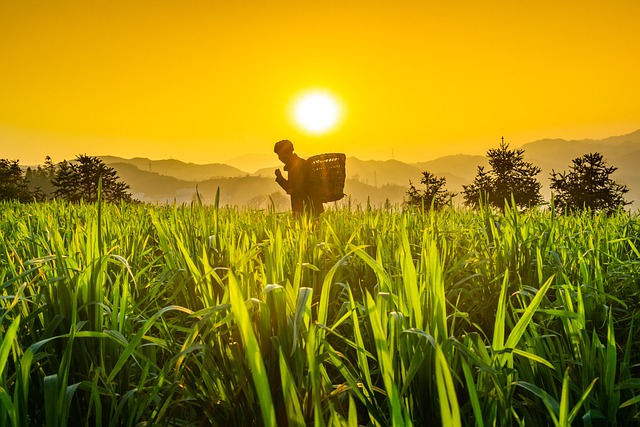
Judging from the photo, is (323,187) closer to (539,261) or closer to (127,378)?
(539,261)

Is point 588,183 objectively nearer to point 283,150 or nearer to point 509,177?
point 509,177

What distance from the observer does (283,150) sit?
786 cm

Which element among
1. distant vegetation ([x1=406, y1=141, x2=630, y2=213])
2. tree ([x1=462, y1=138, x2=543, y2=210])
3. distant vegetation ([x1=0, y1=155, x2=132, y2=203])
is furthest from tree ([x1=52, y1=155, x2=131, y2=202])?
tree ([x1=462, y1=138, x2=543, y2=210])

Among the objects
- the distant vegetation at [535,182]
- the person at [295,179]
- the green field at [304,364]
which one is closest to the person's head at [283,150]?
the person at [295,179]

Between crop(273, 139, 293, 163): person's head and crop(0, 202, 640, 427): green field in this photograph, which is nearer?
crop(0, 202, 640, 427): green field

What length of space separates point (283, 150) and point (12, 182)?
31853 millimetres

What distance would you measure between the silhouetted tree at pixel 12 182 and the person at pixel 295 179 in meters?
29.5

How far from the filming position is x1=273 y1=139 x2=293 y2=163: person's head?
25.7 feet

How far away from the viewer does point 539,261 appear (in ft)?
7.38

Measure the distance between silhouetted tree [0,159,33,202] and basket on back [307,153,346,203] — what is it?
30132 mm

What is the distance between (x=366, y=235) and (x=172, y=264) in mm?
1557

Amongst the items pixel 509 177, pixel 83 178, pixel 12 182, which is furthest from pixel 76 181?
pixel 509 177

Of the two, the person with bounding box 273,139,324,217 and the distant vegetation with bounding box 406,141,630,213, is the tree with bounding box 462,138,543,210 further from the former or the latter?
the person with bounding box 273,139,324,217

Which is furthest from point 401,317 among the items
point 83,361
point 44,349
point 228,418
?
point 44,349
